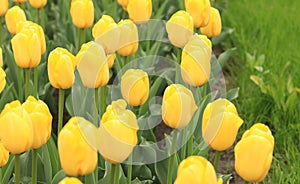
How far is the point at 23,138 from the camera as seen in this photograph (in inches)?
67.4

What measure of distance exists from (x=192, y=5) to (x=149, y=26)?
1297mm

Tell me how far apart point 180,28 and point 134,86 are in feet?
1.59

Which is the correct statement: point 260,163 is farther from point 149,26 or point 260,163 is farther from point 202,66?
point 149,26

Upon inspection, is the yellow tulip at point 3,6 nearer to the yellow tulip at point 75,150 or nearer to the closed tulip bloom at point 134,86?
the closed tulip bloom at point 134,86

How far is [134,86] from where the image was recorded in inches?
83.7

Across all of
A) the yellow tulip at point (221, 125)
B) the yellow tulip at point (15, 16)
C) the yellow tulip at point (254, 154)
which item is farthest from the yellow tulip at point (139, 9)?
the yellow tulip at point (254, 154)

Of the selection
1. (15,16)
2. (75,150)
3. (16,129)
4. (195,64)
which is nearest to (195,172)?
(75,150)

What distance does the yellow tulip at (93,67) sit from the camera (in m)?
2.12

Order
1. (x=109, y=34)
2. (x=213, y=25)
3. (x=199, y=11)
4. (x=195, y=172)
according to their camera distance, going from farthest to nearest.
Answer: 1. (x=213, y=25)
2. (x=199, y=11)
3. (x=109, y=34)
4. (x=195, y=172)

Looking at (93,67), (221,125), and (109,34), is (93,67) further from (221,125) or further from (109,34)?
(221,125)

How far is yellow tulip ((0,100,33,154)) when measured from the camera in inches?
66.9

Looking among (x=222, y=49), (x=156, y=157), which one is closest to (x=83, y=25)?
(x=156, y=157)

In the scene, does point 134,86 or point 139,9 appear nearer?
point 134,86

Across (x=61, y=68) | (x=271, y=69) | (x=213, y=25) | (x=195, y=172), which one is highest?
(x=195, y=172)
